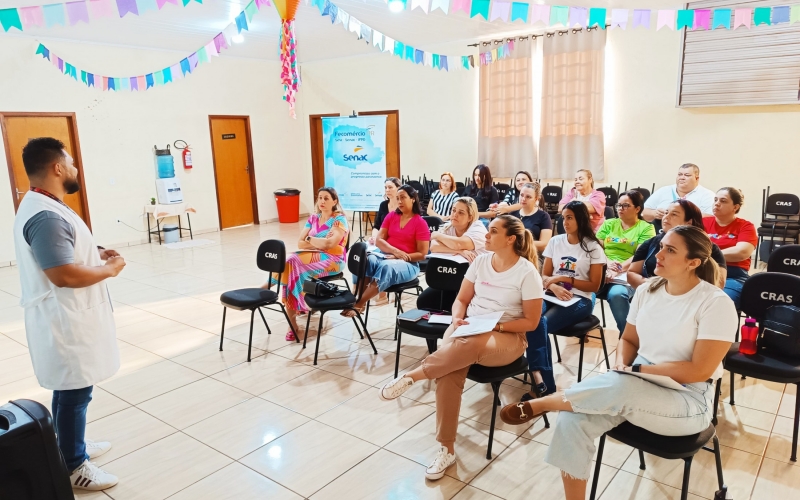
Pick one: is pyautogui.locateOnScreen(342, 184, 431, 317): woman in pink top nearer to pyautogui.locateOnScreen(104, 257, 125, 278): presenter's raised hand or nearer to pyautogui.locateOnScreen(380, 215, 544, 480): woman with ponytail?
pyautogui.locateOnScreen(380, 215, 544, 480): woman with ponytail

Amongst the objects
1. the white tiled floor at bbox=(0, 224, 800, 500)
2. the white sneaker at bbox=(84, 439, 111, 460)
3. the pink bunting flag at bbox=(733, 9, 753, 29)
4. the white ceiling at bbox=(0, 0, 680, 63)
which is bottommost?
the white tiled floor at bbox=(0, 224, 800, 500)

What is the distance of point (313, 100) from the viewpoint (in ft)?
36.4

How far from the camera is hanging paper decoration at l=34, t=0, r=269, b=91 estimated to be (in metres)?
7.11

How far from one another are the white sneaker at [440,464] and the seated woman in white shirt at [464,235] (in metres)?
1.73

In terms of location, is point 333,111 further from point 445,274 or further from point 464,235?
point 445,274

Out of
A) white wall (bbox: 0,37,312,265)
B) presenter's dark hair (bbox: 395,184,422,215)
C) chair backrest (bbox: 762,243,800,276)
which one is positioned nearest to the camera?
chair backrest (bbox: 762,243,800,276)

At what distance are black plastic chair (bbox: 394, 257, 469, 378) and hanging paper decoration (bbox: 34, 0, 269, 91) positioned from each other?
16.4 feet

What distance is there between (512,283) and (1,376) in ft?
11.9

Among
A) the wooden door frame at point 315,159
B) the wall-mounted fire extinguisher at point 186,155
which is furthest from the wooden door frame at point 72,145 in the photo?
the wooden door frame at point 315,159

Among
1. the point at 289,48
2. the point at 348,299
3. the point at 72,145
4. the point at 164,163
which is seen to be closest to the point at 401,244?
the point at 348,299

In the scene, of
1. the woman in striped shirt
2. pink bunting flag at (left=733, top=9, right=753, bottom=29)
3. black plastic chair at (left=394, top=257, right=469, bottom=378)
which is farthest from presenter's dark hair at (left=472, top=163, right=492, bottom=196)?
black plastic chair at (left=394, top=257, right=469, bottom=378)

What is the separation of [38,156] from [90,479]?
1.48 meters

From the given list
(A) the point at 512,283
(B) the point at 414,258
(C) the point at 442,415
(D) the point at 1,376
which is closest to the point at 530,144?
(B) the point at 414,258

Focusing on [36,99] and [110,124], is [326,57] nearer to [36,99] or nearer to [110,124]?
[110,124]
